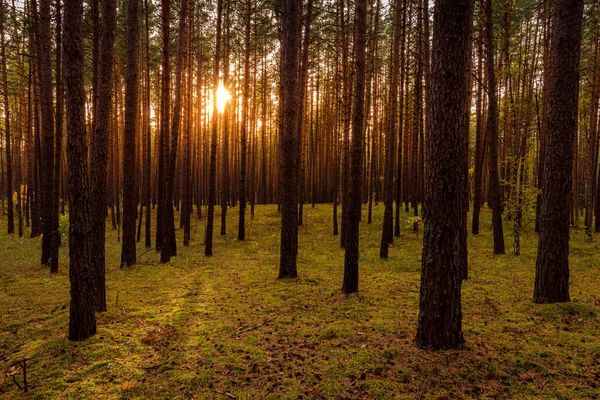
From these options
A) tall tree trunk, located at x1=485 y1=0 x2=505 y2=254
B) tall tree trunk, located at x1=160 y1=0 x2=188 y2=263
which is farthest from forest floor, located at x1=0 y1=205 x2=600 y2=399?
tall tree trunk, located at x1=485 y1=0 x2=505 y2=254

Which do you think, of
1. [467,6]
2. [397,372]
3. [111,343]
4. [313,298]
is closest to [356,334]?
[397,372]

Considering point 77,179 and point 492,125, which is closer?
point 77,179

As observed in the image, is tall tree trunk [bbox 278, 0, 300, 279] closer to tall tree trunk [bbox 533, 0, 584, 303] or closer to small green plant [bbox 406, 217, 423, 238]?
small green plant [bbox 406, 217, 423, 238]

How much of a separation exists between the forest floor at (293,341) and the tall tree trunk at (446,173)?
1.76 feet

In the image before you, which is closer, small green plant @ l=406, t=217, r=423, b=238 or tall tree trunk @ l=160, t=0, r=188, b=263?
tall tree trunk @ l=160, t=0, r=188, b=263

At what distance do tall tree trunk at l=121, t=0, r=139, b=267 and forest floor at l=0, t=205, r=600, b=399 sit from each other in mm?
2122

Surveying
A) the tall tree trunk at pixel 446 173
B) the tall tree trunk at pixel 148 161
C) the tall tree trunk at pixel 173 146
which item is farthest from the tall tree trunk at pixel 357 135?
the tall tree trunk at pixel 148 161

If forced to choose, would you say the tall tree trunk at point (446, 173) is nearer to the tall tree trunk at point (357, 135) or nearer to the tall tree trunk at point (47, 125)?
the tall tree trunk at point (357, 135)

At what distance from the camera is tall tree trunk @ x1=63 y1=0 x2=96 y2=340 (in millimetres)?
4668

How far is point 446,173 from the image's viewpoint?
4164 millimetres

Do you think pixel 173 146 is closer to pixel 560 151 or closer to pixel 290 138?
pixel 290 138

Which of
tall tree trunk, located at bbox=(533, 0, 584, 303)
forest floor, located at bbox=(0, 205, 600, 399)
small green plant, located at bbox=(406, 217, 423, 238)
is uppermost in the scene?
tall tree trunk, located at bbox=(533, 0, 584, 303)

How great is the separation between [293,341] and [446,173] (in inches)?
133

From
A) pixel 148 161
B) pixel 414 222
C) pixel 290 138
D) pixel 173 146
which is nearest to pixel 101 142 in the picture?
pixel 290 138
